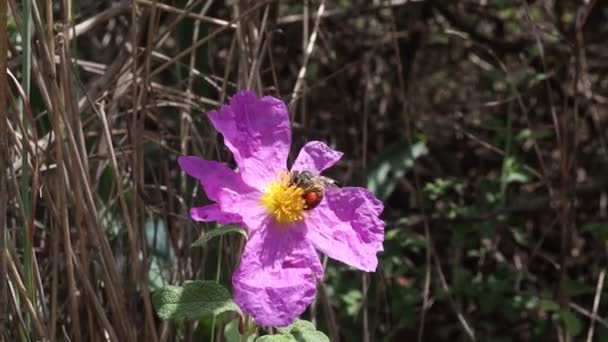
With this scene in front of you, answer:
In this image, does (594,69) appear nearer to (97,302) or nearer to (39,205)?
(39,205)

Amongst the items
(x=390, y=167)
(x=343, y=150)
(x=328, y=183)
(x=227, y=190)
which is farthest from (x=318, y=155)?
(x=343, y=150)

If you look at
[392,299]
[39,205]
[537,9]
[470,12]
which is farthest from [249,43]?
[537,9]

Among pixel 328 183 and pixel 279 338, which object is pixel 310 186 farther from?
pixel 279 338

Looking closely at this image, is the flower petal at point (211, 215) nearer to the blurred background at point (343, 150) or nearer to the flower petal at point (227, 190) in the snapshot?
the flower petal at point (227, 190)

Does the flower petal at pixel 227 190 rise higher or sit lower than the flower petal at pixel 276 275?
higher

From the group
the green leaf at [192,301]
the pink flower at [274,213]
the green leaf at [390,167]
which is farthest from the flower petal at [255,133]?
the green leaf at [390,167]

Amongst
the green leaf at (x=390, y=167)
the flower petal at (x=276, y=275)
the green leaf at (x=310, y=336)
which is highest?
the flower petal at (x=276, y=275)
